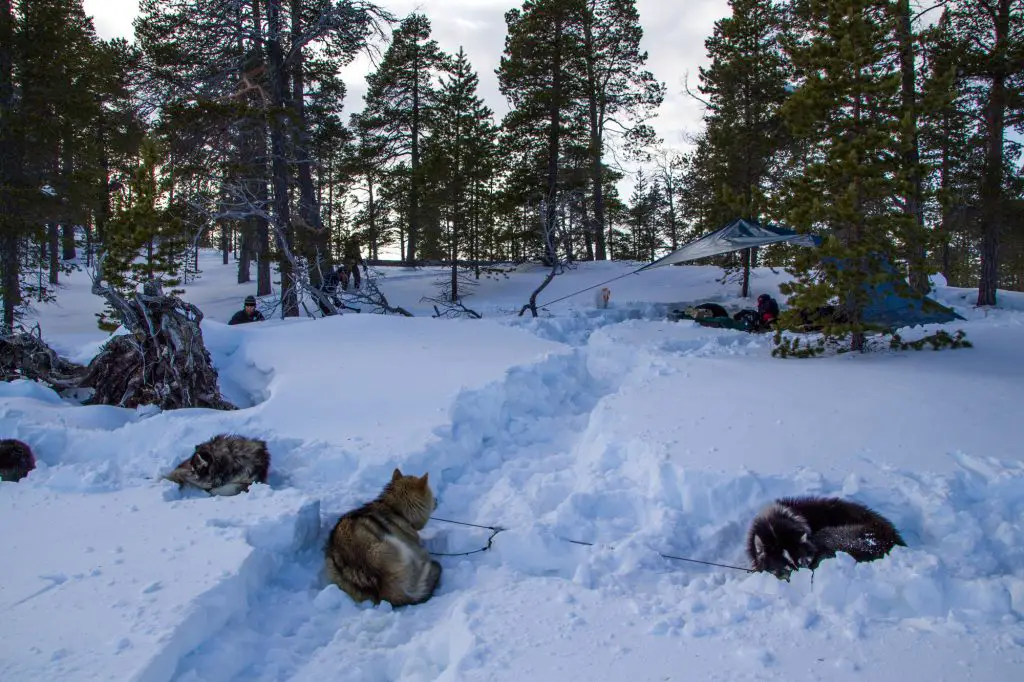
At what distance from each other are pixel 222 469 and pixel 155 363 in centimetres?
290

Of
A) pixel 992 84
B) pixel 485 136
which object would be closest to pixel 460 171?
pixel 485 136

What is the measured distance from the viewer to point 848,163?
266 inches

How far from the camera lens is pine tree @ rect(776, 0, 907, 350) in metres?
6.72

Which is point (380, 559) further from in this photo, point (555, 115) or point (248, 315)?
point (555, 115)

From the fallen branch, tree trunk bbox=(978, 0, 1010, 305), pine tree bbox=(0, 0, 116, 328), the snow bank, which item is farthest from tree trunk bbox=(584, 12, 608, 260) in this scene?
the snow bank

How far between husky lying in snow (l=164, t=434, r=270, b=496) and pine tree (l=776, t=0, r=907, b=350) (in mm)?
6057

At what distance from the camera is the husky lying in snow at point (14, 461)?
393 centimetres

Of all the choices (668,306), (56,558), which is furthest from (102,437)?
(668,306)

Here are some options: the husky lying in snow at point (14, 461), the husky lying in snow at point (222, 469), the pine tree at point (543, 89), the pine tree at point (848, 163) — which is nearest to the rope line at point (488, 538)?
the husky lying in snow at point (222, 469)

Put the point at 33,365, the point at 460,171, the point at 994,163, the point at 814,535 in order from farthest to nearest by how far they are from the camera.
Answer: the point at 460,171, the point at 994,163, the point at 33,365, the point at 814,535

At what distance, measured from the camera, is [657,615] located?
8.20 ft

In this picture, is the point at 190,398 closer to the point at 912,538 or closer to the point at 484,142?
the point at 912,538

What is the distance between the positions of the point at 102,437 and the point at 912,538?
5693 mm

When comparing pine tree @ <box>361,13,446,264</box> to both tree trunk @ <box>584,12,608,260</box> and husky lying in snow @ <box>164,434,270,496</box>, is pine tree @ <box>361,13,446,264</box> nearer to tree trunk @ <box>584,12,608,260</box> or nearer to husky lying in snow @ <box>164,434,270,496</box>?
tree trunk @ <box>584,12,608,260</box>
